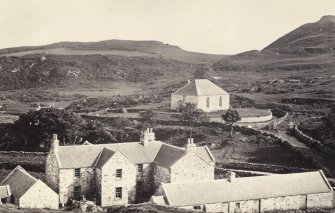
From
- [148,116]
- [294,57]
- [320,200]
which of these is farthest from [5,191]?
[294,57]

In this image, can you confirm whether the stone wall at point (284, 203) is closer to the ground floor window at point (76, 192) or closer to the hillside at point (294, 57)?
the ground floor window at point (76, 192)

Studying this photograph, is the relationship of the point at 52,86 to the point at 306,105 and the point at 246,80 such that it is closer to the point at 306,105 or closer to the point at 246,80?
the point at 246,80

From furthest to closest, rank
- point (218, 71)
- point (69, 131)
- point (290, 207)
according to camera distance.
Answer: point (218, 71), point (69, 131), point (290, 207)

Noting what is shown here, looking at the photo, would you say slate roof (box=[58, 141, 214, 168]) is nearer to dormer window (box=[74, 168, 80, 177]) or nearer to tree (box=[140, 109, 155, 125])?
dormer window (box=[74, 168, 80, 177])

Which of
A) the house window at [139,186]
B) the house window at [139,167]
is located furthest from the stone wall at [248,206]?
the house window at [139,167]

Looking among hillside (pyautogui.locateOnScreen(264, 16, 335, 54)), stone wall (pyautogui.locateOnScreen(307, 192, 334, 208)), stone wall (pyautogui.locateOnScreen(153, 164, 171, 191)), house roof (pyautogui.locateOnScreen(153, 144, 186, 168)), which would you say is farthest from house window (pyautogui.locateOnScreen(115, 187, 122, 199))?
hillside (pyautogui.locateOnScreen(264, 16, 335, 54))

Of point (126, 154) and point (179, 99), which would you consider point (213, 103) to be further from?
point (126, 154)

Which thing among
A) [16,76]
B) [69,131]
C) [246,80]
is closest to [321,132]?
[69,131]
